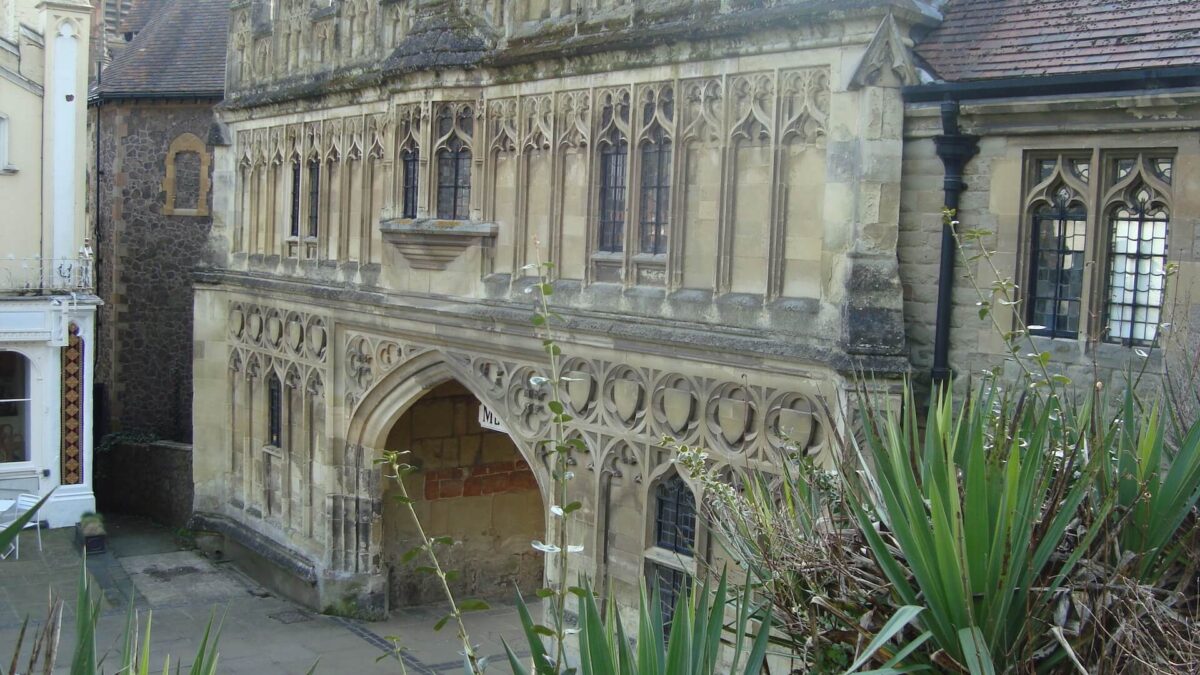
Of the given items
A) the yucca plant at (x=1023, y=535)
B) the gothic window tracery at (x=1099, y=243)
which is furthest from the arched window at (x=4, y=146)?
the yucca plant at (x=1023, y=535)

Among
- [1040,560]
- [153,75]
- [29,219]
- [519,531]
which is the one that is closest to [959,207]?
Result: [1040,560]

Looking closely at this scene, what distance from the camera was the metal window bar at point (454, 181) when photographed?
14414 millimetres

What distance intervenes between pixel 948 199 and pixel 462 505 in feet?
30.4

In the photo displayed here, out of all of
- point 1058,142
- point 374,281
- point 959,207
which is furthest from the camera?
point 374,281

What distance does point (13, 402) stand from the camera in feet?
65.5

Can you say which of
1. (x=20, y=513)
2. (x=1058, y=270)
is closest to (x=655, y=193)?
(x=1058, y=270)

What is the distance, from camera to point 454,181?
1452 centimetres

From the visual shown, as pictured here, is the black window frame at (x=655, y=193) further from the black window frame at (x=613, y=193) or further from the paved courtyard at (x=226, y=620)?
the paved courtyard at (x=226, y=620)

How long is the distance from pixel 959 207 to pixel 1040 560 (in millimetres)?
5289

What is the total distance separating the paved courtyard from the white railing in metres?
3.55

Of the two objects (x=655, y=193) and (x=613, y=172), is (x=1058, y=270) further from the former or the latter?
(x=613, y=172)

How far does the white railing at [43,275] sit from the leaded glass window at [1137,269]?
1520 centimetres

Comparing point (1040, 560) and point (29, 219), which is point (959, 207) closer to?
point (1040, 560)

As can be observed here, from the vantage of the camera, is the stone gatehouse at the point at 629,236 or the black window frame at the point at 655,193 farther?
the black window frame at the point at 655,193
